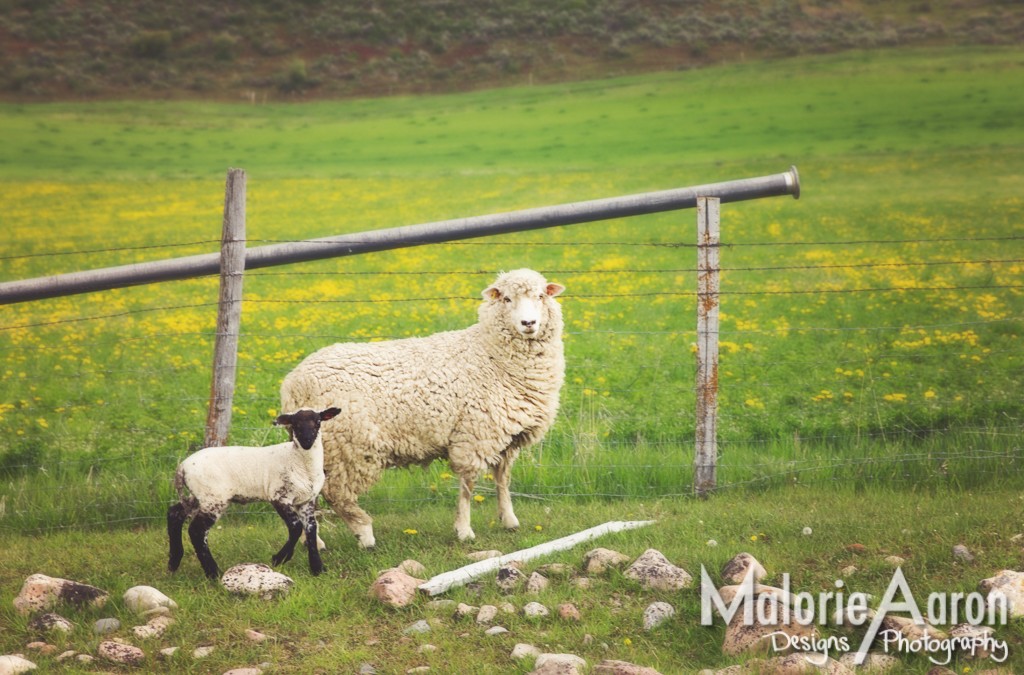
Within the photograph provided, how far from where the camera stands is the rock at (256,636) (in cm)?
541

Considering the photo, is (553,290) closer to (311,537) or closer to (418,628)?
(311,537)

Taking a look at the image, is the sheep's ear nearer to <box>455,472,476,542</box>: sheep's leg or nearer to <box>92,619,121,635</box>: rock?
<box>455,472,476,542</box>: sheep's leg

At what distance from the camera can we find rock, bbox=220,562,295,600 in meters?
5.99

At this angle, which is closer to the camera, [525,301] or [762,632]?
[762,632]

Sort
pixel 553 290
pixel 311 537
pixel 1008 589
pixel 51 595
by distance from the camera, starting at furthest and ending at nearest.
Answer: pixel 553 290
pixel 311 537
pixel 51 595
pixel 1008 589

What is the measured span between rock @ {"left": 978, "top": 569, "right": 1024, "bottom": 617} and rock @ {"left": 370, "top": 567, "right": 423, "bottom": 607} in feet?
10.9

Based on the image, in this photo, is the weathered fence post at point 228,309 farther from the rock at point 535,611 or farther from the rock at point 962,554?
the rock at point 962,554

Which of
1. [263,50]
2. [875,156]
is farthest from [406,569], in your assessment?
[263,50]

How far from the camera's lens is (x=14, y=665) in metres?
5.00

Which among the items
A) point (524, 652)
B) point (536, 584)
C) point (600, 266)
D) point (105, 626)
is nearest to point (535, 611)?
point (536, 584)

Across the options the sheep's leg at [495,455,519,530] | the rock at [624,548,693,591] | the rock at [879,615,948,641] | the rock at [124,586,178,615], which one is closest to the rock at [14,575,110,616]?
the rock at [124,586,178,615]

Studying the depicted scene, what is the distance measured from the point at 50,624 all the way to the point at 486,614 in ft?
8.45

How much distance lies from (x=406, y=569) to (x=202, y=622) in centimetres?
133

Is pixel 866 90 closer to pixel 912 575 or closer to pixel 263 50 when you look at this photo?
pixel 263 50
